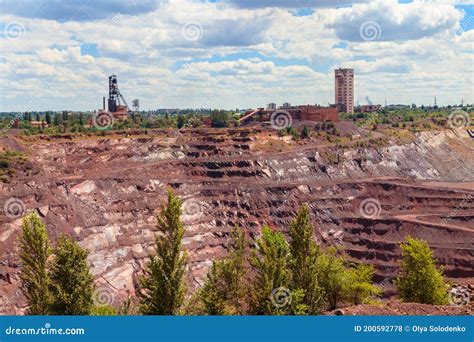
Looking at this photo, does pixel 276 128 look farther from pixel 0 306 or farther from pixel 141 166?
pixel 0 306

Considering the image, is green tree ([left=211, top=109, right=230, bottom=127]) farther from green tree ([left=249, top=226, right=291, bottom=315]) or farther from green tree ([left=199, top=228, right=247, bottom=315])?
green tree ([left=249, top=226, right=291, bottom=315])

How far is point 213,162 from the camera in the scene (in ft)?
301

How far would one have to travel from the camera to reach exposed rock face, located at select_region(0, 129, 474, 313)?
61.1m

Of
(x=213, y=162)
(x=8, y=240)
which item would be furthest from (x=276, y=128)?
(x=8, y=240)

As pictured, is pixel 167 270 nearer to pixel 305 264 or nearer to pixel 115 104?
pixel 305 264

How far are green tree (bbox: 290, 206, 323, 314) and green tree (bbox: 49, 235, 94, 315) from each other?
488 inches

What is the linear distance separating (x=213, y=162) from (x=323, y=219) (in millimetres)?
23573

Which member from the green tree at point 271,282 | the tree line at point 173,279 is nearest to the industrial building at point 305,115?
the tree line at point 173,279

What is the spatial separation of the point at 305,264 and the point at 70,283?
14.3 m

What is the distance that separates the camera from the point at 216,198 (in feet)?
258

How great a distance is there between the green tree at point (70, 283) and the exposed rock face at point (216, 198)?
836 inches

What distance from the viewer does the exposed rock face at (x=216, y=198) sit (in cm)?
6109

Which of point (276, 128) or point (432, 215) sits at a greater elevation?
point (276, 128)

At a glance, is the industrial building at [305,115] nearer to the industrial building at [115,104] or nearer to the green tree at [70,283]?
the industrial building at [115,104]
